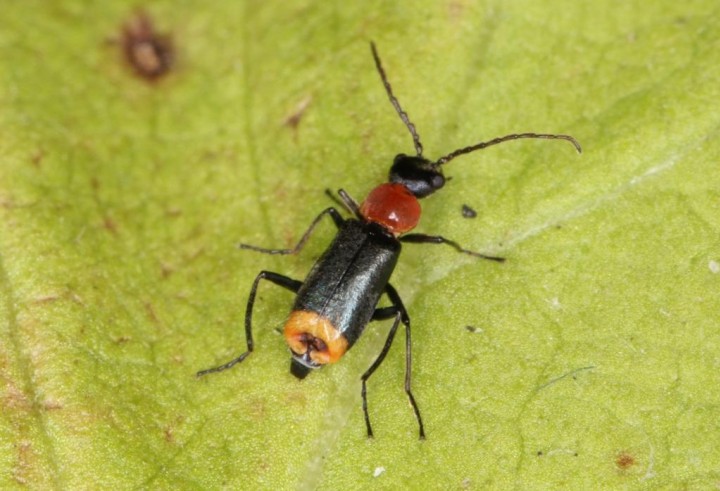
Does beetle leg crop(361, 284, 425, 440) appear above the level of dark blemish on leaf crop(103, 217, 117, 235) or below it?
below

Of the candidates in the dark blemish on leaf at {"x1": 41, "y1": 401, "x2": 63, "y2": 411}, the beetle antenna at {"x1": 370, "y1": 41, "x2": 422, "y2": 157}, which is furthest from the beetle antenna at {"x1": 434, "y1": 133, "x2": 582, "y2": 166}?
the dark blemish on leaf at {"x1": 41, "y1": 401, "x2": 63, "y2": 411}

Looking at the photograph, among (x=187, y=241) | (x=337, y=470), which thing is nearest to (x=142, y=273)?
(x=187, y=241)

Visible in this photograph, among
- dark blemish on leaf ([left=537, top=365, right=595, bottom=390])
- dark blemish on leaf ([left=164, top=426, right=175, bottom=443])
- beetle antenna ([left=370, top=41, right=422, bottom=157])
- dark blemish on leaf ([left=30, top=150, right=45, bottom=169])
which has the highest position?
dark blemish on leaf ([left=30, top=150, right=45, bottom=169])

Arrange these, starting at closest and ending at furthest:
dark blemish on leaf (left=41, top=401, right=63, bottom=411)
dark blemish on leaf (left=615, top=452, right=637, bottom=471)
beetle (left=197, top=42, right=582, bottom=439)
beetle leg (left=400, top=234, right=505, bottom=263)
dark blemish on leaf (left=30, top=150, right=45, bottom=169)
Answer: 1. dark blemish on leaf (left=615, top=452, right=637, bottom=471)
2. dark blemish on leaf (left=41, top=401, right=63, bottom=411)
3. beetle (left=197, top=42, right=582, bottom=439)
4. beetle leg (left=400, top=234, right=505, bottom=263)
5. dark blemish on leaf (left=30, top=150, right=45, bottom=169)

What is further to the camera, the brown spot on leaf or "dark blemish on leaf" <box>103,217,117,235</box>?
the brown spot on leaf

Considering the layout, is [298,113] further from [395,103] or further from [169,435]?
[169,435]

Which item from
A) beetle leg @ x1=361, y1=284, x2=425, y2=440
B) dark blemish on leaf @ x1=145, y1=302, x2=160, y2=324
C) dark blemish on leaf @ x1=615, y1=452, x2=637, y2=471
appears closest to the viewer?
dark blemish on leaf @ x1=615, y1=452, x2=637, y2=471

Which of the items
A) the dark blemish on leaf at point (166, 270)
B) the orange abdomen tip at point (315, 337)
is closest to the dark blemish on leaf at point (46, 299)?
the dark blemish on leaf at point (166, 270)

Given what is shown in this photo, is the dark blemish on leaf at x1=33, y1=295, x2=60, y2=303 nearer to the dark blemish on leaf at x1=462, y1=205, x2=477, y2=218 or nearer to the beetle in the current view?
the beetle
